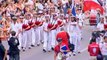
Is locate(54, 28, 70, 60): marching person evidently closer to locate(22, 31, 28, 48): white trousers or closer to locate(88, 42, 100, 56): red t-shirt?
locate(88, 42, 100, 56): red t-shirt

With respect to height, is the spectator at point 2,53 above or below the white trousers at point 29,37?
above

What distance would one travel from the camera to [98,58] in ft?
52.4

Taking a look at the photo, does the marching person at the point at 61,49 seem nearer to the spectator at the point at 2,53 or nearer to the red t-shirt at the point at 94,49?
the red t-shirt at the point at 94,49

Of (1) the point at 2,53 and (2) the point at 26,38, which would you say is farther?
(2) the point at 26,38

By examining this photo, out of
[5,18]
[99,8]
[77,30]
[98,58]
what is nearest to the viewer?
[98,58]

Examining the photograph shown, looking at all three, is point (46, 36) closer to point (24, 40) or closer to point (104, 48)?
point (24, 40)

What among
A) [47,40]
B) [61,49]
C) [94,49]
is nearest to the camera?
[94,49]

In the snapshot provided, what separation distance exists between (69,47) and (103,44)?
4.17 ft

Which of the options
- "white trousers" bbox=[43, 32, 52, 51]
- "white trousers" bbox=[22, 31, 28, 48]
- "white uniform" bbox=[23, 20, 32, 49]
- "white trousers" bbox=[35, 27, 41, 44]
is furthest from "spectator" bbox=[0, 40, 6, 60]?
"white trousers" bbox=[35, 27, 41, 44]

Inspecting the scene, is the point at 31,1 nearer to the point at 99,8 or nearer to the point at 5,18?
the point at 5,18

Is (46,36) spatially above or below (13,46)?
below

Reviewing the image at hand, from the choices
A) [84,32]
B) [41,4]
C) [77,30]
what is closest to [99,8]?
[77,30]

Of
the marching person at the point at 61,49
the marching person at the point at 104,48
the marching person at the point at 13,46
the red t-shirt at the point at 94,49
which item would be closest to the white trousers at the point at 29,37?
the marching person at the point at 13,46

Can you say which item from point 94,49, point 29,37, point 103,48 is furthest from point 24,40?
point 103,48
